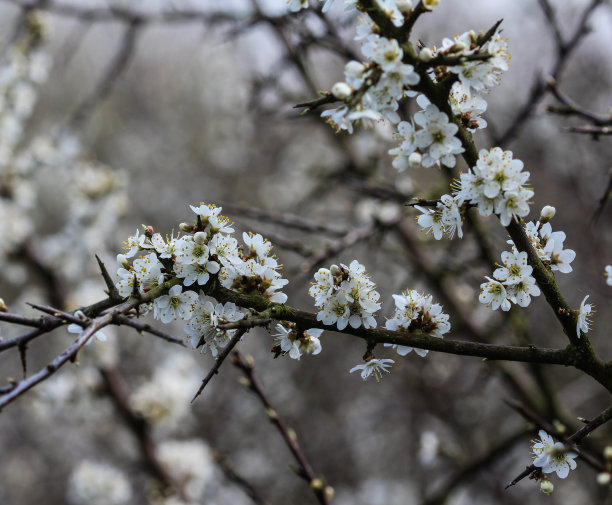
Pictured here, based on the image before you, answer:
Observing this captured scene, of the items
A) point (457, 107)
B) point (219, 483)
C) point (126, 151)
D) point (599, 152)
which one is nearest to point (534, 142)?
point (599, 152)

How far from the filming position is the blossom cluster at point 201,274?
4.84 feet

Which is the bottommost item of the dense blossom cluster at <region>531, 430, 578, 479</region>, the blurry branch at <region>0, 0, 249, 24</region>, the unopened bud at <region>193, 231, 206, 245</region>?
the dense blossom cluster at <region>531, 430, 578, 479</region>

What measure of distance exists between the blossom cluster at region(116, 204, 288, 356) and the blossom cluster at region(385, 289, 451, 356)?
345 millimetres

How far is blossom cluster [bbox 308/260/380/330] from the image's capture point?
1489mm

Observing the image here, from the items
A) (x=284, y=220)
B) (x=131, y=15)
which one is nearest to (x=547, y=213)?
(x=284, y=220)

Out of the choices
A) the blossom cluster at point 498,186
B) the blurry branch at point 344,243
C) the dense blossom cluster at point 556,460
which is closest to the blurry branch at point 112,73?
the blurry branch at point 344,243

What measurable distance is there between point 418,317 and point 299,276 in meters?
1.87

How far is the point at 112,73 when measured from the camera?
3791mm

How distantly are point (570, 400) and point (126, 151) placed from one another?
13.5 metres

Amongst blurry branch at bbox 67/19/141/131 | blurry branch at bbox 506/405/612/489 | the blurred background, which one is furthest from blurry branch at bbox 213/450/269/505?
blurry branch at bbox 67/19/141/131

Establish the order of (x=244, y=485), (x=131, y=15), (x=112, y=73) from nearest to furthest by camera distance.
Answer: (x=244, y=485) < (x=112, y=73) < (x=131, y=15)

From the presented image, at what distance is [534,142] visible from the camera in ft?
32.2

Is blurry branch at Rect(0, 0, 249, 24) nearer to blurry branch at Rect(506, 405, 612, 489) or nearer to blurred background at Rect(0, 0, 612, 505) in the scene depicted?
blurred background at Rect(0, 0, 612, 505)

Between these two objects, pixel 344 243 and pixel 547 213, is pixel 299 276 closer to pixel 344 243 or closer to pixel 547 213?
pixel 344 243
